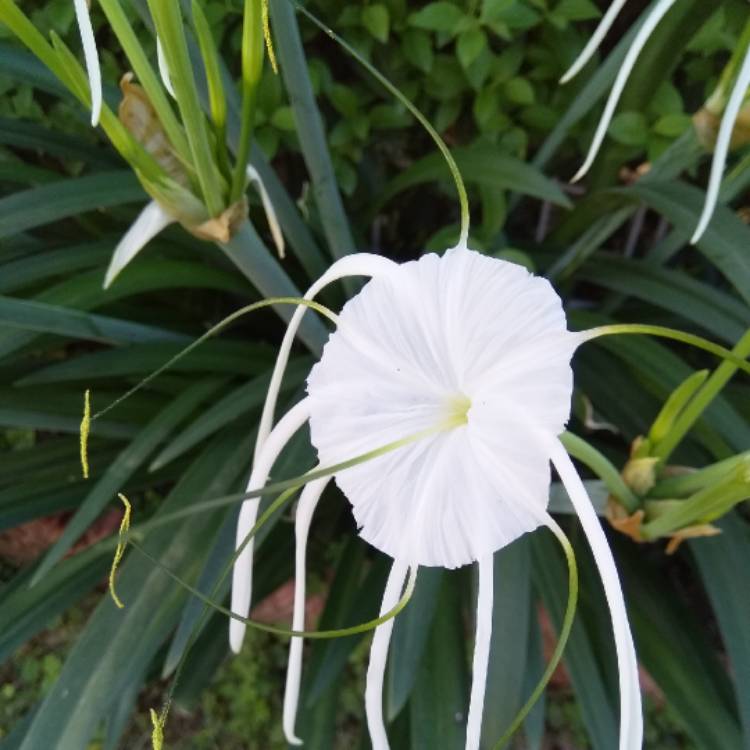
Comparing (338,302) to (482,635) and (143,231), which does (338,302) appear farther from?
(482,635)

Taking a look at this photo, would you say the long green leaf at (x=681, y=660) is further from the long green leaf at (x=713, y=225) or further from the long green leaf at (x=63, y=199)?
the long green leaf at (x=63, y=199)

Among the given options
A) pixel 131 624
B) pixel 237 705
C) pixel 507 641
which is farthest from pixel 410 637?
pixel 237 705

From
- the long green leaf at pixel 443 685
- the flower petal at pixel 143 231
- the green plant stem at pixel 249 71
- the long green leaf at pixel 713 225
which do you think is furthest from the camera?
the long green leaf at pixel 443 685

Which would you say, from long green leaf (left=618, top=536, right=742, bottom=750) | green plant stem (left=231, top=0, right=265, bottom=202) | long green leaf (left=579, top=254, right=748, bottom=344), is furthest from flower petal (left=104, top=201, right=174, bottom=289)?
long green leaf (left=618, top=536, right=742, bottom=750)

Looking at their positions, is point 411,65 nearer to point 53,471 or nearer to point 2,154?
point 2,154

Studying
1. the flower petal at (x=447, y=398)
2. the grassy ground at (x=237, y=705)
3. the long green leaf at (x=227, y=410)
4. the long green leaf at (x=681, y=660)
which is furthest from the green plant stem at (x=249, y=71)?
the grassy ground at (x=237, y=705)

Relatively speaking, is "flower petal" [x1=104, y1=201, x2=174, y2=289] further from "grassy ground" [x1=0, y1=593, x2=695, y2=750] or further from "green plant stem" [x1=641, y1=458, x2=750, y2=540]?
"grassy ground" [x1=0, y1=593, x2=695, y2=750]
